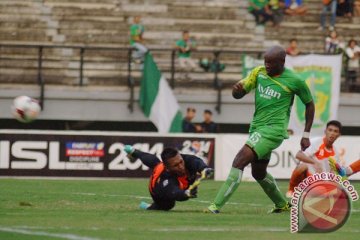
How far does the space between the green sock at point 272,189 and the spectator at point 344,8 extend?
69.0ft

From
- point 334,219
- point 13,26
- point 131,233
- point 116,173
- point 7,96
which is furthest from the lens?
point 13,26

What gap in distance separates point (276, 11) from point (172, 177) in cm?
2042

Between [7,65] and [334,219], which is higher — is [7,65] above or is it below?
below

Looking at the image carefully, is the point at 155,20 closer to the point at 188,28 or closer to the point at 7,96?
the point at 188,28

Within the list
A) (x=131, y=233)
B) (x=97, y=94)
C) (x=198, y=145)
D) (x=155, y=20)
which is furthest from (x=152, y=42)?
(x=131, y=233)

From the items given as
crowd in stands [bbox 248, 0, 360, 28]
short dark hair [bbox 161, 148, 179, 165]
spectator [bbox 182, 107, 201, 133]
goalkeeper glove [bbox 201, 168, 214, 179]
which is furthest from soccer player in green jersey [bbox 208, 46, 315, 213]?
crowd in stands [bbox 248, 0, 360, 28]

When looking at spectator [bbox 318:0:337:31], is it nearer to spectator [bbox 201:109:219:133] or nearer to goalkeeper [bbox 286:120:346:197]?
spectator [bbox 201:109:219:133]

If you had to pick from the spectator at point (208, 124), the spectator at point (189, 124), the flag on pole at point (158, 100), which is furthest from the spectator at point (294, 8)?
the spectator at point (208, 124)

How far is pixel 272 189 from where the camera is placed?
50.6 ft

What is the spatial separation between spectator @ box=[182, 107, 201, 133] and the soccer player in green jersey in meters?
14.5

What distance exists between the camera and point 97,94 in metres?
31.5

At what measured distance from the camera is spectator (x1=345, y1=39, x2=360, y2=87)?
3212 cm

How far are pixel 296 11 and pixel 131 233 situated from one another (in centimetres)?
2445

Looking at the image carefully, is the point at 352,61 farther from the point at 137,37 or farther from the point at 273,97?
the point at 273,97
